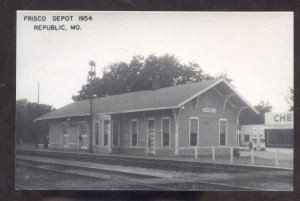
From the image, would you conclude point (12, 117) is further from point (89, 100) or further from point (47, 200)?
point (89, 100)

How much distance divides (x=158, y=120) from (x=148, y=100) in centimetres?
94

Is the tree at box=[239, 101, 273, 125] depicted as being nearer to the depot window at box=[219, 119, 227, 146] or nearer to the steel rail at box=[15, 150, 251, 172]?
the depot window at box=[219, 119, 227, 146]

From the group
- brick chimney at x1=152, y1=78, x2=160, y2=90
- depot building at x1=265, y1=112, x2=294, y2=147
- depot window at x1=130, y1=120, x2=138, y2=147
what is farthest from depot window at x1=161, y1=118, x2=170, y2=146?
depot building at x1=265, y1=112, x2=294, y2=147

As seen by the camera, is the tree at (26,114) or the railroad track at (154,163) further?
the railroad track at (154,163)

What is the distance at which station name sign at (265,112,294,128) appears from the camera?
10.1 m

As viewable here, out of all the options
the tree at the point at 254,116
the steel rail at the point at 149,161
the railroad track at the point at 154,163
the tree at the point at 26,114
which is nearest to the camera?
the tree at the point at 26,114

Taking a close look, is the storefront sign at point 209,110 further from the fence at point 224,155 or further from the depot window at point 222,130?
the fence at point 224,155

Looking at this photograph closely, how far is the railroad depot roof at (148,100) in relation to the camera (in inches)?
530

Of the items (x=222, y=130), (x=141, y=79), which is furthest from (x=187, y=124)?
(x=141, y=79)

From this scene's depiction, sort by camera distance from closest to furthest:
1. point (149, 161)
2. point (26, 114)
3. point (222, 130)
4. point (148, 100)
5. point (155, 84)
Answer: point (26, 114) → point (149, 161) → point (222, 130) → point (148, 100) → point (155, 84)

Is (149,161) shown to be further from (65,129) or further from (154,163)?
(65,129)

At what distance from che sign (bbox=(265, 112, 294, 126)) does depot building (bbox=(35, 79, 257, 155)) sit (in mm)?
1083

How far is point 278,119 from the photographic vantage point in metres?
11.0

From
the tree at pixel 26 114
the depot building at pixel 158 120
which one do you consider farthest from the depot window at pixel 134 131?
the tree at pixel 26 114
